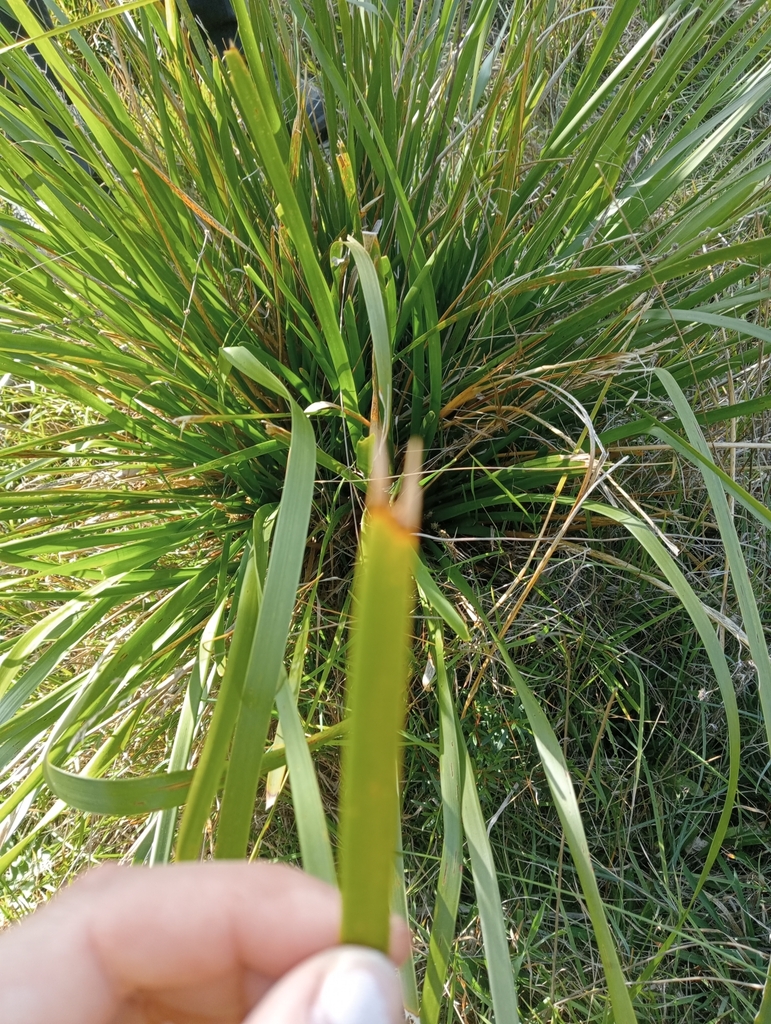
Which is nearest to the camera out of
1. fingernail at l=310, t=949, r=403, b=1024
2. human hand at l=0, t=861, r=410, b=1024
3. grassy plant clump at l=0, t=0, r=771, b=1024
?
fingernail at l=310, t=949, r=403, b=1024

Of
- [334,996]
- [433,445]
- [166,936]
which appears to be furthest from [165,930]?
[433,445]

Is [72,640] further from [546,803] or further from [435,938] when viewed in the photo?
[546,803]

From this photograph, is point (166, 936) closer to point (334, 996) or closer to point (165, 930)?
point (165, 930)

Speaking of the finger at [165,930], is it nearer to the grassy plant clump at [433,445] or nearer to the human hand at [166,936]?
the human hand at [166,936]

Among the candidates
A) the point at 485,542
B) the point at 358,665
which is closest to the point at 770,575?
the point at 485,542

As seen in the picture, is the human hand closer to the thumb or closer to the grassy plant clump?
the thumb

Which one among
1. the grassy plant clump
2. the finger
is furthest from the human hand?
the grassy plant clump
